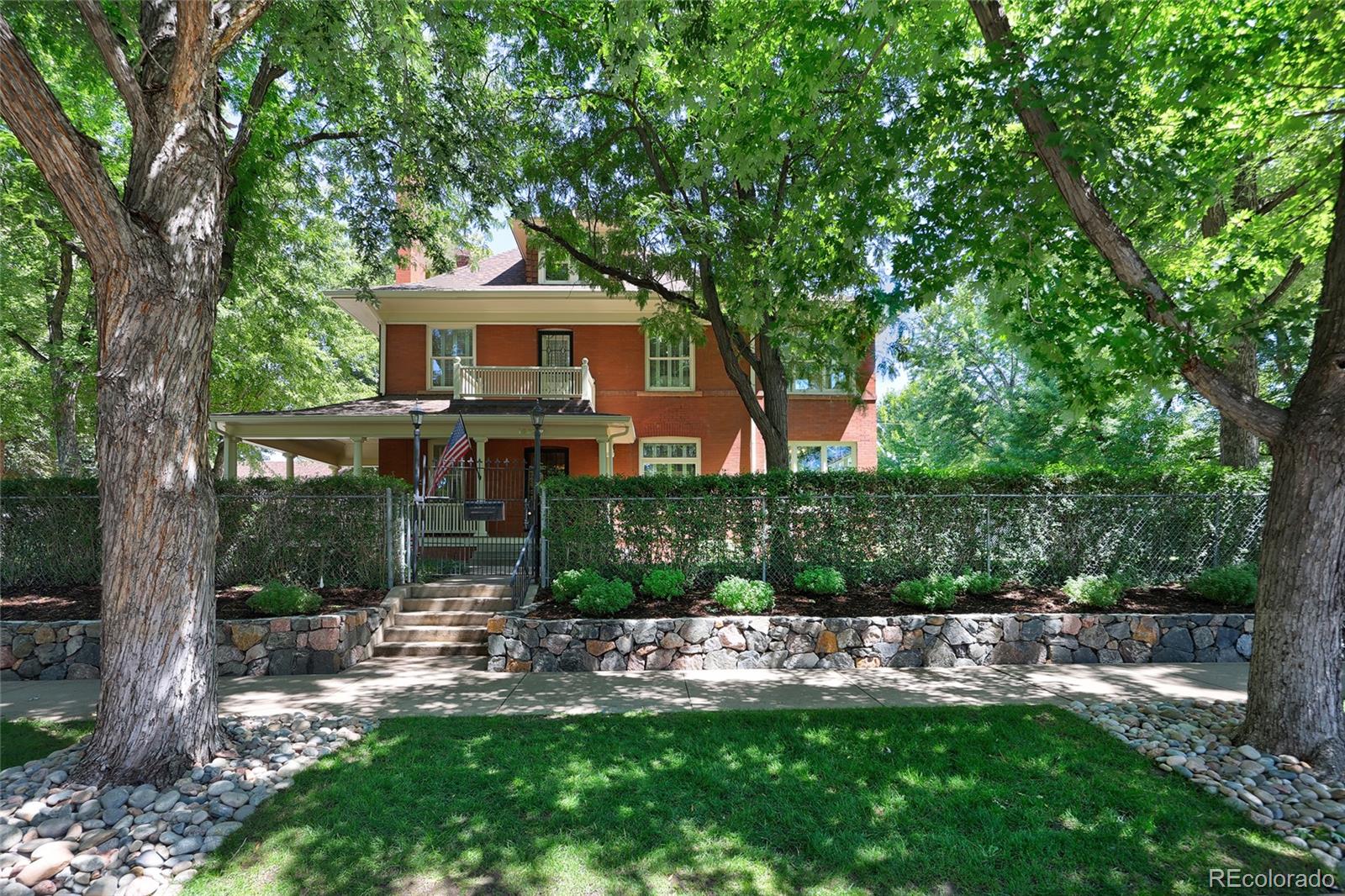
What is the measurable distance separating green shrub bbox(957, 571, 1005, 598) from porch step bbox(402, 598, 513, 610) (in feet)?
20.7

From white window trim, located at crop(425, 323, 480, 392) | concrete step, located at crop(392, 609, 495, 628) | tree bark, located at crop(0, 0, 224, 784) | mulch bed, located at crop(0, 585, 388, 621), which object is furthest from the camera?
white window trim, located at crop(425, 323, 480, 392)

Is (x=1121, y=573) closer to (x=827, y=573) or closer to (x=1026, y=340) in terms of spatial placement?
(x=827, y=573)

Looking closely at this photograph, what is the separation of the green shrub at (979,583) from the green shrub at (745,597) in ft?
8.63

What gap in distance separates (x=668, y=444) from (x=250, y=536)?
420 inches

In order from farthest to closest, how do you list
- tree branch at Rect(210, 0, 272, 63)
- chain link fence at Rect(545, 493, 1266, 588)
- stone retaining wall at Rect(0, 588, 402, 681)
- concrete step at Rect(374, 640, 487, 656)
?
chain link fence at Rect(545, 493, 1266, 588)
concrete step at Rect(374, 640, 487, 656)
stone retaining wall at Rect(0, 588, 402, 681)
tree branch at Rect(210, 0, 272, 63)

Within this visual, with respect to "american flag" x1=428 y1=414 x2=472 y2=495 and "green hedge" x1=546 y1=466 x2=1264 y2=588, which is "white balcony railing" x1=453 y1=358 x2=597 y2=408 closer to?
"american flag" x1=428 y1=414 x2=472 y2=495

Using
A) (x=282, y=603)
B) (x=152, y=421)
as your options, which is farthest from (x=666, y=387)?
(x=152, y=421)

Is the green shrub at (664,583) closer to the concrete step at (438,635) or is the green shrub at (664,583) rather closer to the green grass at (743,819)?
the concrete step at (438,635)

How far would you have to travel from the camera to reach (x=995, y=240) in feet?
21.3

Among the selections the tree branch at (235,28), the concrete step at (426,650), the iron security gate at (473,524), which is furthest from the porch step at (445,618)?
the tree branch at (235,28)

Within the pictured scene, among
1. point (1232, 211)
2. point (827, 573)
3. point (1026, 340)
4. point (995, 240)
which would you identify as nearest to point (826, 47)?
point (995, 240)

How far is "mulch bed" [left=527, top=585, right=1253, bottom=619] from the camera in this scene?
26.5 ft

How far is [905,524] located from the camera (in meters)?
9.15

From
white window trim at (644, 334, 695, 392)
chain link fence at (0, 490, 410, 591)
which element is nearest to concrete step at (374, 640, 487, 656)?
chain link fence at (0, 490, 410, 591)
